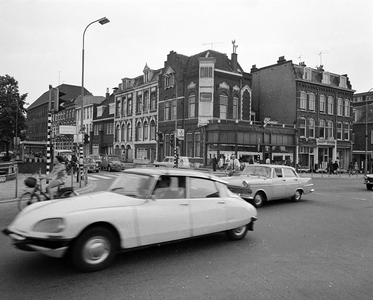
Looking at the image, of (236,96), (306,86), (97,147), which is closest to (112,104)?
(97,147)

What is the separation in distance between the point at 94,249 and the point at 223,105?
3340 centimetres

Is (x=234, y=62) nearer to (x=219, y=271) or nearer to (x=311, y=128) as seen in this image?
(x=311, y=128)

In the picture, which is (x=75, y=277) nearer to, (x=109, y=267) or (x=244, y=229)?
(x=109, y=267)

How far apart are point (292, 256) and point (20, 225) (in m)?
4.45

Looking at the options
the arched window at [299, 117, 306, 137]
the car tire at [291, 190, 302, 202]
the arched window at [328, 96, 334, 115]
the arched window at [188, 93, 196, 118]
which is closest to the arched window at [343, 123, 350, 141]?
the arched window at [328, 96, 334, 115]

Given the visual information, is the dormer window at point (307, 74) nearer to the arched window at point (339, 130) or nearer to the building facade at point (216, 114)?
the building facade at point (216, 114)

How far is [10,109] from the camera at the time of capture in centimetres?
3850

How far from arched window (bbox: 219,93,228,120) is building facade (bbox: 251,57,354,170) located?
6.12 metres

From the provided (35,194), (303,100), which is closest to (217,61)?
(303,100)

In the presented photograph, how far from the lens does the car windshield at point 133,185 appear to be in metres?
5.25

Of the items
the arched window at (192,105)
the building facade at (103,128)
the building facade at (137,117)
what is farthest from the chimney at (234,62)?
the building facade at (103,128)

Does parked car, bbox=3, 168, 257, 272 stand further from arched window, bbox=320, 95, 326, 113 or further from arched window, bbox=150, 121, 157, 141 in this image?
arched window, bbox=320, 95, 326, 113

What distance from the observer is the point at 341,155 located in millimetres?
44406

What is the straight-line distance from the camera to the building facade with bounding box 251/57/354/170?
3966cm
